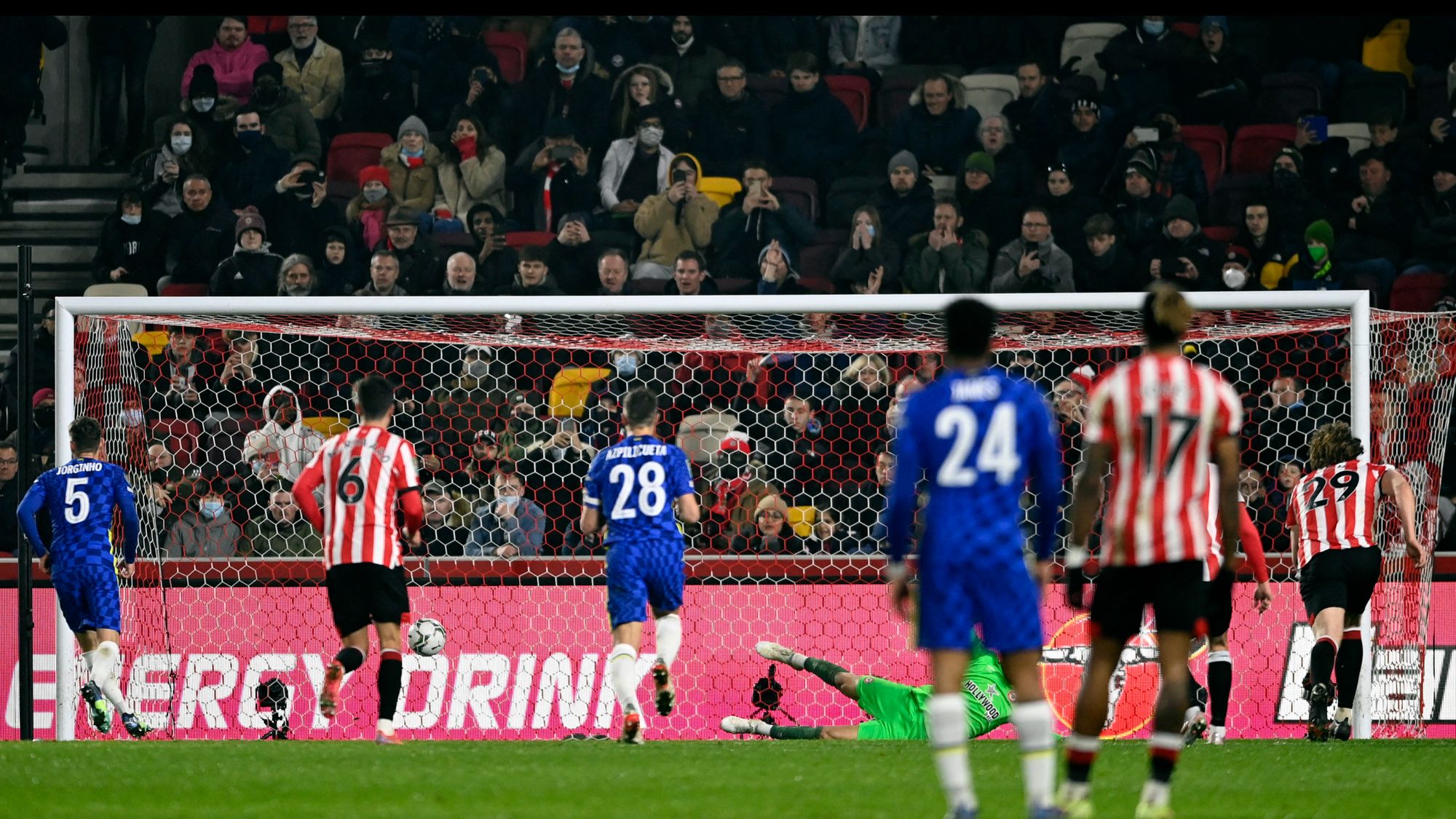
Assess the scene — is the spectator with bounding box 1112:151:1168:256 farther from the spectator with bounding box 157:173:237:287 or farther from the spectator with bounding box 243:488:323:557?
the spectator with bounding box 157:173:237:287

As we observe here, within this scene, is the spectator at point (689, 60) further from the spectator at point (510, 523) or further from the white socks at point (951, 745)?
the white socks at point (951, 745)

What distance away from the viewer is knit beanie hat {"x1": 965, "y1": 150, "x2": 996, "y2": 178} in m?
14.5

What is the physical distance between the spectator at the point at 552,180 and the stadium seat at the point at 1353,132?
6595mm

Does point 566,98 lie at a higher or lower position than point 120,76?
lower

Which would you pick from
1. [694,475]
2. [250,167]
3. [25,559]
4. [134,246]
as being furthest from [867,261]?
[25,559]

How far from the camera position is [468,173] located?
15.0 m

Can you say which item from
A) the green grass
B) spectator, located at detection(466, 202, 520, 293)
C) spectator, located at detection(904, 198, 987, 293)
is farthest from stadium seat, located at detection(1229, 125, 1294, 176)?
the green grass

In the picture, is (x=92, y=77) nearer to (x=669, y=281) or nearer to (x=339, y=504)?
(x=669, y=281)

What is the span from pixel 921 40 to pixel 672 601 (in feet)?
28.1

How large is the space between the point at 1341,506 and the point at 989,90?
23.4 feet

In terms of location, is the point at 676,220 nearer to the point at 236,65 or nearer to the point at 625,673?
the point at 236,65

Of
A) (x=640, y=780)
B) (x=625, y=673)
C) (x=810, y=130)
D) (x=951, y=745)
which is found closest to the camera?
(x=951, y=745)

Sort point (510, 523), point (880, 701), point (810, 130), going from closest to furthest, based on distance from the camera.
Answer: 1. point (880, 701)
2. point (510, 523)
3. point (810, 130)

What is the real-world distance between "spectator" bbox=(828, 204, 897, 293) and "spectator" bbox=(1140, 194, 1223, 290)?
2.03 m
